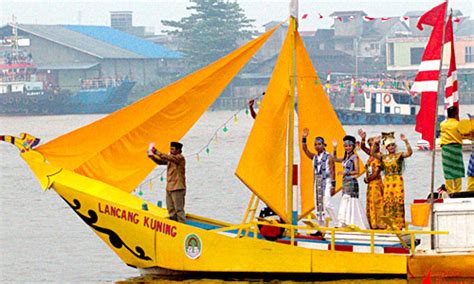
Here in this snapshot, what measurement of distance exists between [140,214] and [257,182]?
1.65 metres

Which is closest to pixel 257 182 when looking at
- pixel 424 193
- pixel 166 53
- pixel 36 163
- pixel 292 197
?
pixel 292 197

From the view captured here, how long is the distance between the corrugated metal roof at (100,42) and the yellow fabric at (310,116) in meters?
89.9

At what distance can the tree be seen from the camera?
106 metres

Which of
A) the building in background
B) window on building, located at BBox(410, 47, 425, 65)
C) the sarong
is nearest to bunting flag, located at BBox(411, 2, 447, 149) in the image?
the sarong

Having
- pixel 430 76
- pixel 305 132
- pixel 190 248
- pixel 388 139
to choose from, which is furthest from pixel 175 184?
pixel 430 76

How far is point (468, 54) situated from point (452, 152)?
91.9m

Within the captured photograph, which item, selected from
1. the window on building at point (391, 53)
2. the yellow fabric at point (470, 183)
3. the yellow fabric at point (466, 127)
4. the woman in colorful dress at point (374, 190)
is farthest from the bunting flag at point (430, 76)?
→ the window on building at point (391, 53)

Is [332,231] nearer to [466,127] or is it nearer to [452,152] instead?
[452,152]

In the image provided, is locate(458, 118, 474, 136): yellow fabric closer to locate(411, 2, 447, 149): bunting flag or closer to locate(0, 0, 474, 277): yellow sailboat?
locate(411, 2, 447, 149): bunting flag

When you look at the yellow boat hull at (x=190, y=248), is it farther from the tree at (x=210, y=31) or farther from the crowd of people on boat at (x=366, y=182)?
the tree at (x=210, y=31)

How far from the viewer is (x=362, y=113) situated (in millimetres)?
74000

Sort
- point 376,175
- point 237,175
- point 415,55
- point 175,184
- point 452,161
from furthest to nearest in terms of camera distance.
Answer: point 415,55, point 452,161, point 175,184, point 376,175, point 237,175

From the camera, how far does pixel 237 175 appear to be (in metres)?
16.2

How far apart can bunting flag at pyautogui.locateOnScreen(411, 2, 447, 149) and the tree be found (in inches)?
3548
